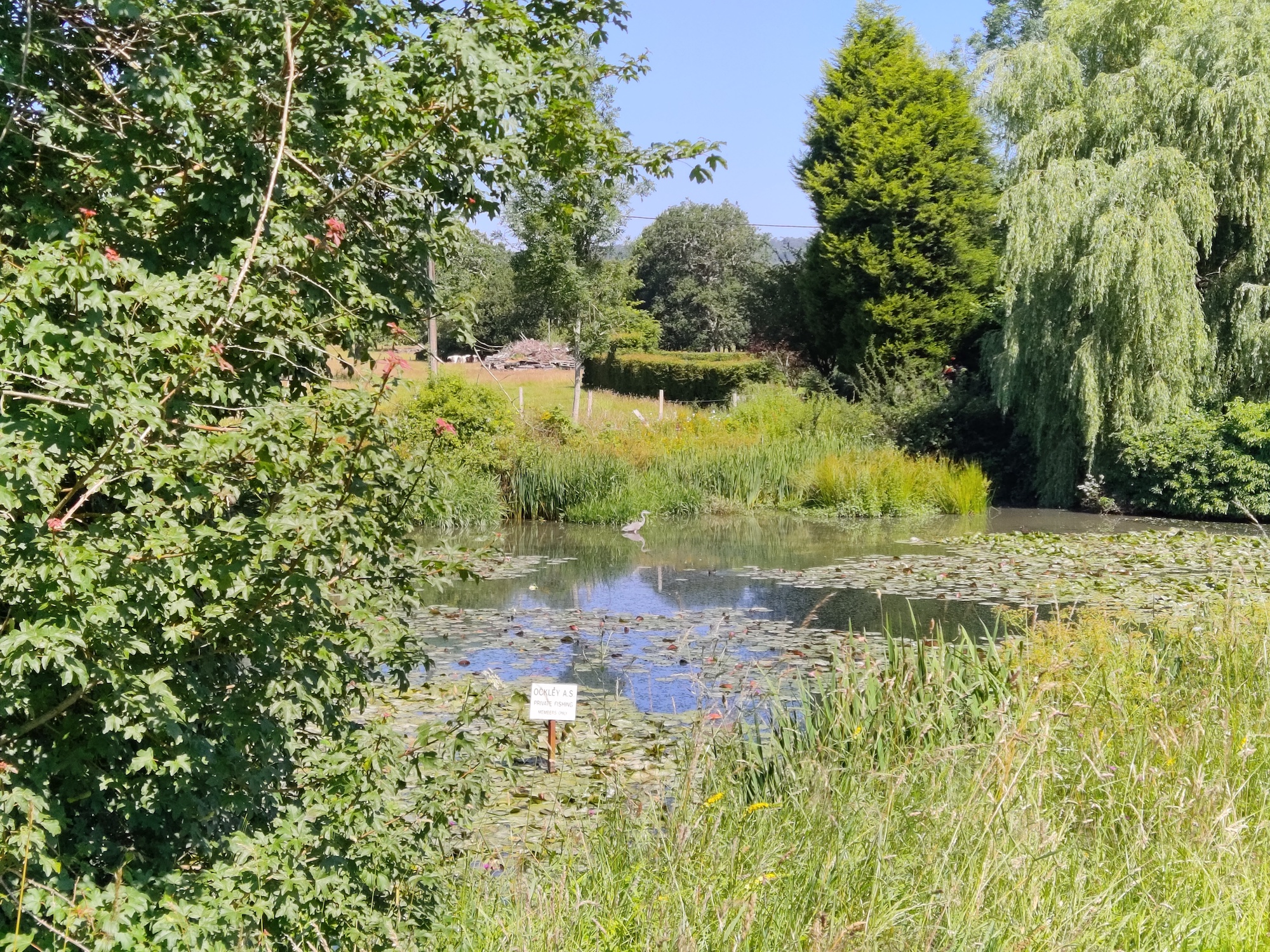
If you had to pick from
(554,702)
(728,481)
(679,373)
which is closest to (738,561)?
(728,481)

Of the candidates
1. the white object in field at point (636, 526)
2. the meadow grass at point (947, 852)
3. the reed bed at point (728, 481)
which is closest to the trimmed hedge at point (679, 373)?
the reed bed at point (728, 481)

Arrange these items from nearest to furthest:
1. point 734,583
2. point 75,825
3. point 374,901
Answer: point 75,825 < point 374,901 < point 734,583

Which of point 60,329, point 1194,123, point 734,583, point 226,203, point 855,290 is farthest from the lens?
point 855,290

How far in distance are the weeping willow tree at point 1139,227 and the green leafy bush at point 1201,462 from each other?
0.39 metres

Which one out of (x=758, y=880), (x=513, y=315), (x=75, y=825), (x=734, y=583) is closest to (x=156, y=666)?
(x=75, y=825)

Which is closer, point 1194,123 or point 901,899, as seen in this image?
point 901,899

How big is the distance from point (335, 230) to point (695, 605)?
7.42 m

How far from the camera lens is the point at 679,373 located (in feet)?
103

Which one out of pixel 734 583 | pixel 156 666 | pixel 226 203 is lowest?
pixel 734 583

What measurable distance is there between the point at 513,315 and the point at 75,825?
4080 centimetres

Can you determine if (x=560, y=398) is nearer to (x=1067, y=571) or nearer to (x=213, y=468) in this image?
(x=1067, y=571)

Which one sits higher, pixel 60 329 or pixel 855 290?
pixel 855 290

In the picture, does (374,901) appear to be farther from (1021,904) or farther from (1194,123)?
(1194,123)

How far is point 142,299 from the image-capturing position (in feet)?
8.82
